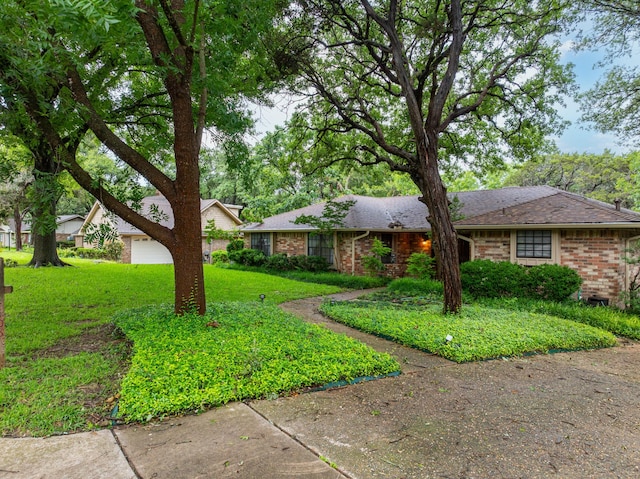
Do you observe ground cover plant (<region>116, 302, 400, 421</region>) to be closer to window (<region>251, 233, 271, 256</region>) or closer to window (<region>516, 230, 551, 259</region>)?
window (<region>516, 230, 551, 259</region>)

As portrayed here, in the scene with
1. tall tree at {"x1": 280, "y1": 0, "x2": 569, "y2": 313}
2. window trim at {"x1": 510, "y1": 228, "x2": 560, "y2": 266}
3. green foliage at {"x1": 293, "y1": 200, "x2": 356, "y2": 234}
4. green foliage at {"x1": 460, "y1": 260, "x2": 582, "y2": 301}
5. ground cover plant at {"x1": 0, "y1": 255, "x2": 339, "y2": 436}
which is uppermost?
tall tree at {"x1": 280, "y1": 0, "x2": 569, "y2": 313}

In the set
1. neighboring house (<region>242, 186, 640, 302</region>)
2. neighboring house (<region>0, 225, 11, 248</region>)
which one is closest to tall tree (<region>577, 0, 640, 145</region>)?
neighboring house (<region>242, 186, 640, 302</region>)

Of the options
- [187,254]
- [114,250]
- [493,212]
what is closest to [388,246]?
[493,212]

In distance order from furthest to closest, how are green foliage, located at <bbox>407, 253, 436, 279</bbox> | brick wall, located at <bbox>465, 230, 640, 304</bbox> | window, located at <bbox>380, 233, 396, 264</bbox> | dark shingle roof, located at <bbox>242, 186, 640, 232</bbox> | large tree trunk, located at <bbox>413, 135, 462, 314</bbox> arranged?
window, located at <bbox>380, 233, 396, 264</bbox>
green foliage, located at <bbox>407, 253, 436, 279</bbox>
dark shingle roof, located at <bbox>242, 186, 640, 232</bbox>
brick wall, located at <bbox>465, 230, 640, 304</bbox>
large tree trunk, located at <bbox>413, 135, 462, 314</bbox>

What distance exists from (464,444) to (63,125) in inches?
317

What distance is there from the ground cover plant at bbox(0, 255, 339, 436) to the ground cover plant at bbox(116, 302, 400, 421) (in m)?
0.33

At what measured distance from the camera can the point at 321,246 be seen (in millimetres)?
16703

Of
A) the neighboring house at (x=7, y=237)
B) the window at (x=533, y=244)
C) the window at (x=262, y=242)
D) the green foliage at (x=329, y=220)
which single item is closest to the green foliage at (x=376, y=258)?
the green foliage at (x=329, y=220)

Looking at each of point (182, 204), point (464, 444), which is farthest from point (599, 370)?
point (182, 204)

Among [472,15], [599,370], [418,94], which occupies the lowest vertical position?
[599,370]

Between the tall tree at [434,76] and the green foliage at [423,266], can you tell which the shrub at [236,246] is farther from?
the green foliage at [423,266]

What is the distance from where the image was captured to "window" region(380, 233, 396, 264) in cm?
1538

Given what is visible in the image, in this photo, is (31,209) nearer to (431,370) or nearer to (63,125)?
(63,125)

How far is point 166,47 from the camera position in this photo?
19.2 feet
